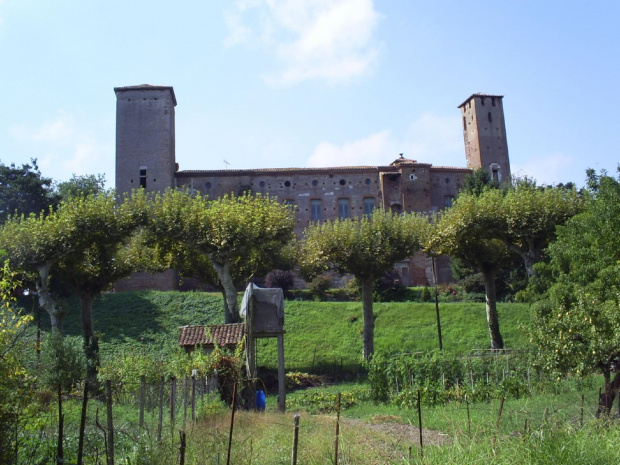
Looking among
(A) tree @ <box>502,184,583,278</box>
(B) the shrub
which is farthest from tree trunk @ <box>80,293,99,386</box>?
(A) tree @ <box>502,184,583,278</box>

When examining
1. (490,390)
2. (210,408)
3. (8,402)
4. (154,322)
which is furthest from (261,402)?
(154,322)

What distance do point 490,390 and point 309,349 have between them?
10270mm

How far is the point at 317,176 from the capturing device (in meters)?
40.1

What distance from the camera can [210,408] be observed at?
375 inches

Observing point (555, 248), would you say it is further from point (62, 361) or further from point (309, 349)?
point (62, 361)

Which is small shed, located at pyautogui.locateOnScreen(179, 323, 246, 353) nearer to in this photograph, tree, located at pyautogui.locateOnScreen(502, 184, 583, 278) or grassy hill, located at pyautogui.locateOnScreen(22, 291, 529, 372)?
grassy hill, located at pyautogui.locateOnScreen(22, 291, 529, 372)

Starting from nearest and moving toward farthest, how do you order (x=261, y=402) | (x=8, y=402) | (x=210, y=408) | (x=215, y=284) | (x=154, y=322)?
(x=8, y=402) → (x=210, y=408) → (x=261, y=402) → (x=215, y=284) → (x=154, y=322)

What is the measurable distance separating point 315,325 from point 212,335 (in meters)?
8.84

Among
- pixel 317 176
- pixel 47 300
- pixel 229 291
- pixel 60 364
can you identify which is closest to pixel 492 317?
pixel 229 291

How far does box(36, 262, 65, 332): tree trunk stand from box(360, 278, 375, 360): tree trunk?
9676mm

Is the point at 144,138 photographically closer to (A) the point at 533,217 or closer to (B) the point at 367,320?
(B) the point at 367,320

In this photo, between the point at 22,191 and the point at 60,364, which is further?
the point at 22,191

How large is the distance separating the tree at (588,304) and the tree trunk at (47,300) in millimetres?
13496

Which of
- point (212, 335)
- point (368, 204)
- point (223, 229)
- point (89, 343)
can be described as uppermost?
point (368, 204)
